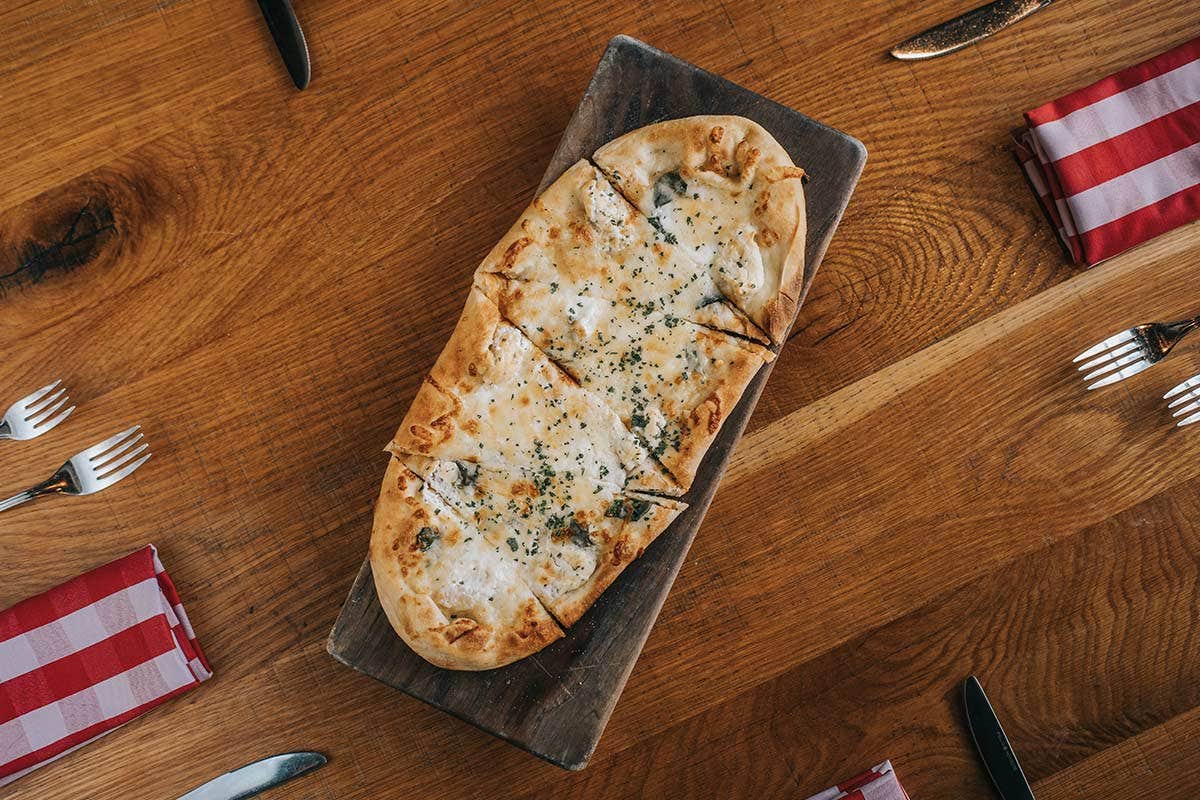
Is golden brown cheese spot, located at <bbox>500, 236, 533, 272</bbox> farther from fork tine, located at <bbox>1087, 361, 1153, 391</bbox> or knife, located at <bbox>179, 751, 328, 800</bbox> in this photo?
fork tine, located at <bbox>1087, 361, 1153, 391</bbox>

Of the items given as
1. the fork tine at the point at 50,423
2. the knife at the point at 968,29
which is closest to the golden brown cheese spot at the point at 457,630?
the fork tine at the point at 50,423

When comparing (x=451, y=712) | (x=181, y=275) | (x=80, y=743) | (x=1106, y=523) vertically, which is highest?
(x=181, y=275)

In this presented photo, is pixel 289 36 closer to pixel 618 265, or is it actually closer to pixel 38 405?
pixel 618 265

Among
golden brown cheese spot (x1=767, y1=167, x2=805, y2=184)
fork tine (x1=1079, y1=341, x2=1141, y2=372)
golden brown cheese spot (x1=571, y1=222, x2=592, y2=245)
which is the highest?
golden brown cheese spot (x1=571, y1=222, x2=592, y2=245)

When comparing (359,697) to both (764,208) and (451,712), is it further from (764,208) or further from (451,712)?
(764,208)

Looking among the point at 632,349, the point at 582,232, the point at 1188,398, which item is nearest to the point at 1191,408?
the point at 1188,398

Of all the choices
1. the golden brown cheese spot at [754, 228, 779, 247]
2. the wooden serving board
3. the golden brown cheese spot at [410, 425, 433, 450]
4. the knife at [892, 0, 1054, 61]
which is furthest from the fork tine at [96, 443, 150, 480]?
the knife at [892, 0, 1054, 61]

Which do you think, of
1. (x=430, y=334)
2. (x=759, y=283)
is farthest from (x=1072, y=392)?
(x=430, y=334)
